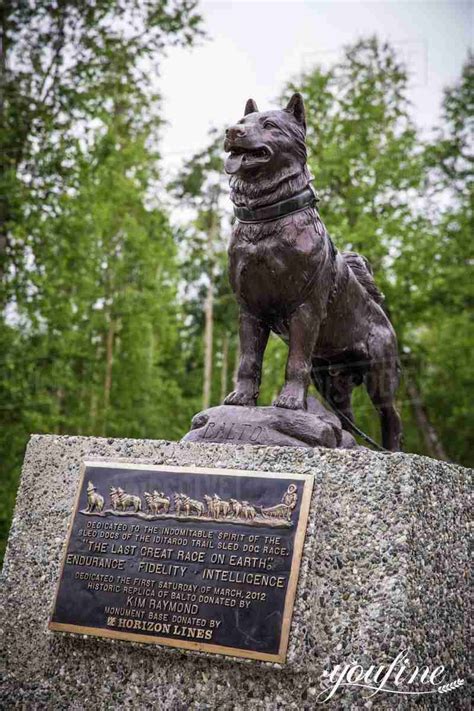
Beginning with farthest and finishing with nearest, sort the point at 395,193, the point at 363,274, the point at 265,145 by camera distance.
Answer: the point at 395,193
the point at 363,274
the point at 265,145

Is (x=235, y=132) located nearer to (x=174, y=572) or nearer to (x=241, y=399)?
(x=241, y=399)

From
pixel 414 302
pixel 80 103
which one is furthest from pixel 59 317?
pixel 414 302

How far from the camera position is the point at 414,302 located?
1540 centimetres

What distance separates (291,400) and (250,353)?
45cm

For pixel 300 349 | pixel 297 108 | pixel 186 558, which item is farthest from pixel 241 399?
pixel 297 108

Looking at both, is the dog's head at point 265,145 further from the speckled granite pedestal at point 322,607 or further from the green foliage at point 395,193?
the green foliage at point 395,193

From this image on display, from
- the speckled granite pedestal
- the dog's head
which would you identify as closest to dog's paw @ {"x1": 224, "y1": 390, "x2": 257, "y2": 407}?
the speckled granite pedestal

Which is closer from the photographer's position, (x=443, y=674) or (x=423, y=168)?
(x=443, y=674)

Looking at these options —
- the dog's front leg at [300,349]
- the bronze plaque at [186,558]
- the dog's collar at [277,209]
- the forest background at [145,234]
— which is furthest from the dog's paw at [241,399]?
the forest background at [145,234]

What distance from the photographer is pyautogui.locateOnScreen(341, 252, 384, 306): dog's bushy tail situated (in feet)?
16.9

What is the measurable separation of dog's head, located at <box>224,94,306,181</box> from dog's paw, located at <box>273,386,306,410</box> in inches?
45.3

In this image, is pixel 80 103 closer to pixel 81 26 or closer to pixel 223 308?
pixel 81 26

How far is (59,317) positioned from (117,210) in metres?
5.98

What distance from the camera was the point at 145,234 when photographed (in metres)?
17.1
